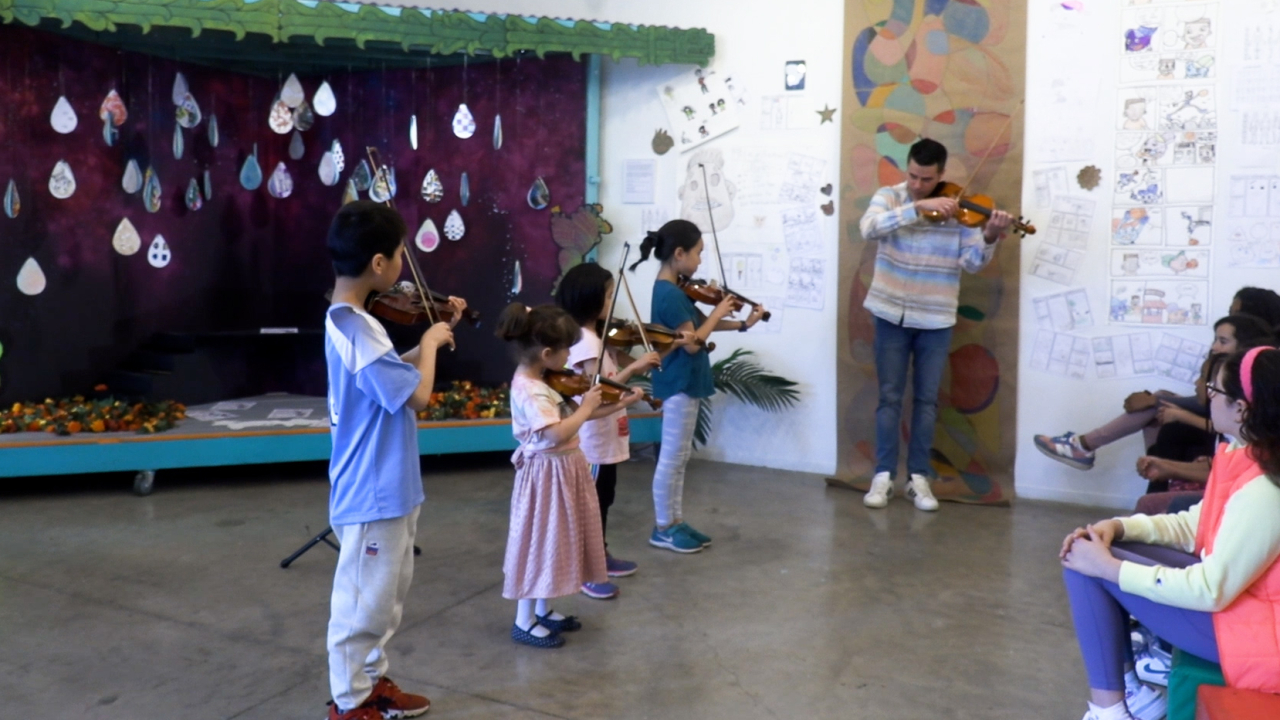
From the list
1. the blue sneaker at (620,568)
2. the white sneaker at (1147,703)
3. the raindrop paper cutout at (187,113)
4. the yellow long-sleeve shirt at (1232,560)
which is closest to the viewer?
the yellow long-sleeve shirt at (1232,560)

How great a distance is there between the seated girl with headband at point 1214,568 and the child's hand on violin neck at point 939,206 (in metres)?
2.15

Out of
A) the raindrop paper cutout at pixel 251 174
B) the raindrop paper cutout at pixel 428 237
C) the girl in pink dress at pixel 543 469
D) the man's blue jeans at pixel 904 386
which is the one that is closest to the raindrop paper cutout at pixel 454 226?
the raindrop paper cutout at pixel 428 237

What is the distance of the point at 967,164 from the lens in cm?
490

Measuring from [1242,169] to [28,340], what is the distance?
18.4 feet

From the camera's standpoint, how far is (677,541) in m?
4.04

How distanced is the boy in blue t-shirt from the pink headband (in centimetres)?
167

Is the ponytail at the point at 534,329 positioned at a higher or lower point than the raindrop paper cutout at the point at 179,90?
lower

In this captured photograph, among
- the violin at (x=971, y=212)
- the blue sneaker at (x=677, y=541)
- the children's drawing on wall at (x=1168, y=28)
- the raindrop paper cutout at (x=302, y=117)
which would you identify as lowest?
the blue sneaker at (x=677, y=541)

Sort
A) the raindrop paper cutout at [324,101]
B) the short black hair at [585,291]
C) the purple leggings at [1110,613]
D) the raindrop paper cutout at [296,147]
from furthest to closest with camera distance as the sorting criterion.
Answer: the raindrop paper cutout at [296,147] < the raindrop paper cutout at [324,101] < the short black hair at [585,291] < the purple leggings at [1110,613]

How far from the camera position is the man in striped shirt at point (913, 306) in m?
4.61

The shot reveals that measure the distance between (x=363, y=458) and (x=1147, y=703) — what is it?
185 centimetres

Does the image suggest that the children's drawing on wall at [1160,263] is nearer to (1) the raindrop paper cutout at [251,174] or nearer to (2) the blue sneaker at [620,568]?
(2) the blue sneaker at [620,568]

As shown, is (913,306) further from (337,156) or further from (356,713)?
(337,156)

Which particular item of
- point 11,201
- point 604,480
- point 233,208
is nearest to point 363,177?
point 233,208
